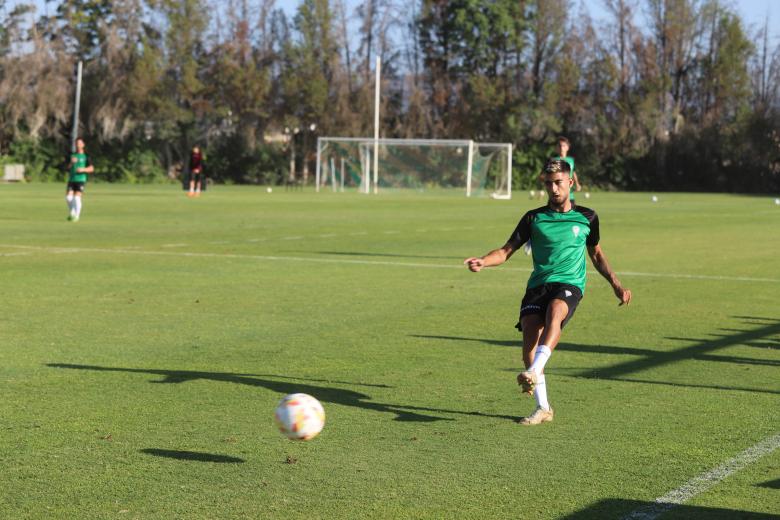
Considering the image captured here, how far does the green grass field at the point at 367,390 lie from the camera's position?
5.93 metres

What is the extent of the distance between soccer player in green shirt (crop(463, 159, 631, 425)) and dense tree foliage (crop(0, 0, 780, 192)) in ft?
222

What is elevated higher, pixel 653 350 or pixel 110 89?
pixel 110 89

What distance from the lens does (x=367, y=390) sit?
8.60m

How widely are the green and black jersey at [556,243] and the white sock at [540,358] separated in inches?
22.4

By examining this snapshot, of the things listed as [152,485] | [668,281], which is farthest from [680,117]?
[152,485]

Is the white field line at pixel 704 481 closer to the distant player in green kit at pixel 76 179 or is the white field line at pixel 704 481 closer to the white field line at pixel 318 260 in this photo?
the white field line at pixel 318 260

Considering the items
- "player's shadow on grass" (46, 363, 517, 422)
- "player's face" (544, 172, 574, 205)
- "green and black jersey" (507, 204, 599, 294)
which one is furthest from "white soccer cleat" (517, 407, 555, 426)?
"player's face" (544, 172, 574, 205)

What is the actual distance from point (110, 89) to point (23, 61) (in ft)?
17.8

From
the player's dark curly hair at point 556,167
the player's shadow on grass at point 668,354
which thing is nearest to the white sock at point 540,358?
the player's dark curly hair at point 556,167

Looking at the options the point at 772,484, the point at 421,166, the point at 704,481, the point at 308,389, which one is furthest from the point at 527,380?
the point at 421,166

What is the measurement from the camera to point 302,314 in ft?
42.2

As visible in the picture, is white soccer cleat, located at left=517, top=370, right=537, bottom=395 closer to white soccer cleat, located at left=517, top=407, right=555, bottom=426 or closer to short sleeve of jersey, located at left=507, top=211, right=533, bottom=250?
white soccer cleat, located at left=517, top=407, right=555, bottom=426

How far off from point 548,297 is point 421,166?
179 ft

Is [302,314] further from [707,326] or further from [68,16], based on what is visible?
[68,16]
